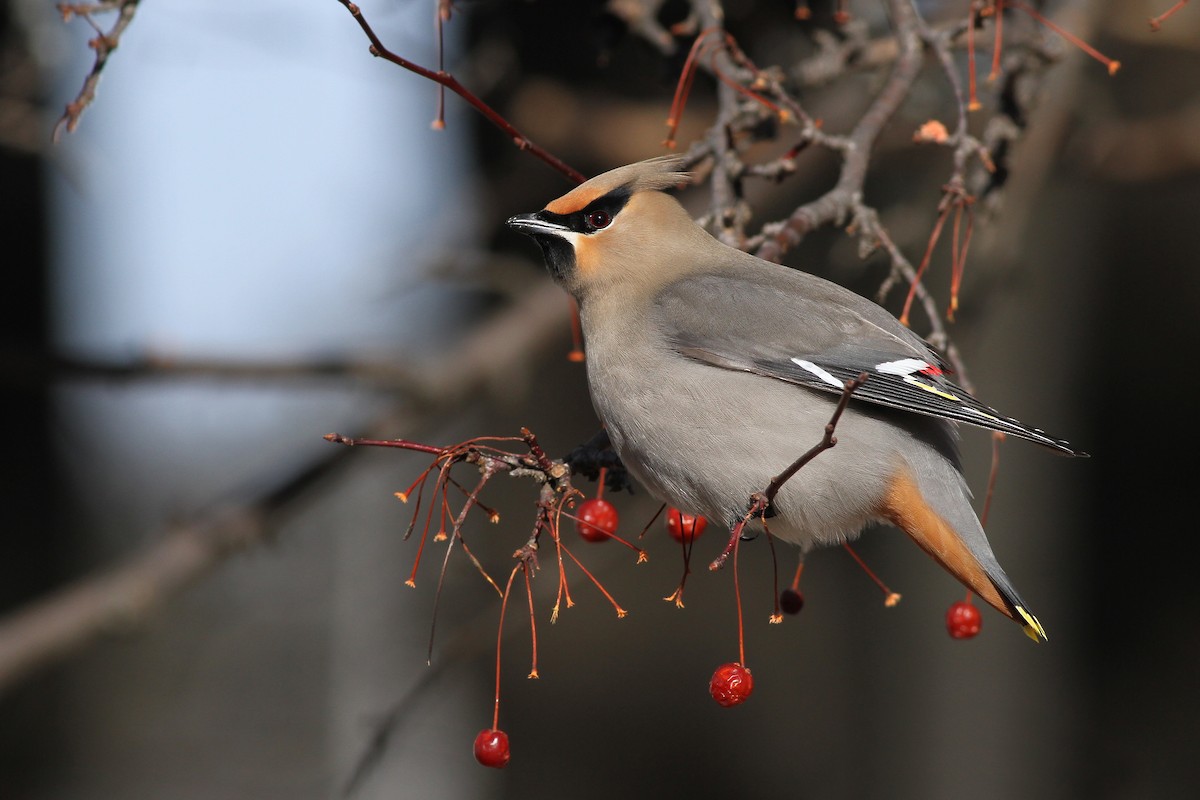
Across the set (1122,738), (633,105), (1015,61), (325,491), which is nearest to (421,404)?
(325,491)

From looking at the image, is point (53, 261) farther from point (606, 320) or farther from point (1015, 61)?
point (1015, 61)

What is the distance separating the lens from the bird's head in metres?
2.97

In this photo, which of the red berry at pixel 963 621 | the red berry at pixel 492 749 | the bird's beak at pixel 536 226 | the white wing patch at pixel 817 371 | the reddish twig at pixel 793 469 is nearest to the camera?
the reddish twig at pixel 793 469

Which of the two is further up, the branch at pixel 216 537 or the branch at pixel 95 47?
the branch at pixel 95 47

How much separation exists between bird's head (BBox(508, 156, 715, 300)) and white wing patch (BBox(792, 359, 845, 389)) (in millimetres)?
462

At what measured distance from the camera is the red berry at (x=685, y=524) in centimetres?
281

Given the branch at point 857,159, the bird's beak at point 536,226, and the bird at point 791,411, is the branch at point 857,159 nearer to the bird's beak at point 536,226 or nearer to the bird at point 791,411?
the bird at point 791,411

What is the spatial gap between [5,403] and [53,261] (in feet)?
2.47

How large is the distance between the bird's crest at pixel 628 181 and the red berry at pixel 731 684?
1167 millimetres

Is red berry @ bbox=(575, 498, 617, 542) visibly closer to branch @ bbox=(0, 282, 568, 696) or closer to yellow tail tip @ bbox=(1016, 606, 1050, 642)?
yellow tail tip @ bbox=(1016, 606, 1050, 642)

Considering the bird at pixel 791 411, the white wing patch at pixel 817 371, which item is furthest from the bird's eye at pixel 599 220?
the white wing patch at pixel 817 371

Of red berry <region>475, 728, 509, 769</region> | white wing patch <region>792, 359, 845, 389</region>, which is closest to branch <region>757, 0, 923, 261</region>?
white wing patch <region>792, 359, 845, 389</region>

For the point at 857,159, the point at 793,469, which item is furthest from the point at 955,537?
the point at 857,159

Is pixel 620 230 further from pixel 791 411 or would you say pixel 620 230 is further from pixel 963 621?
pixel 963 621
